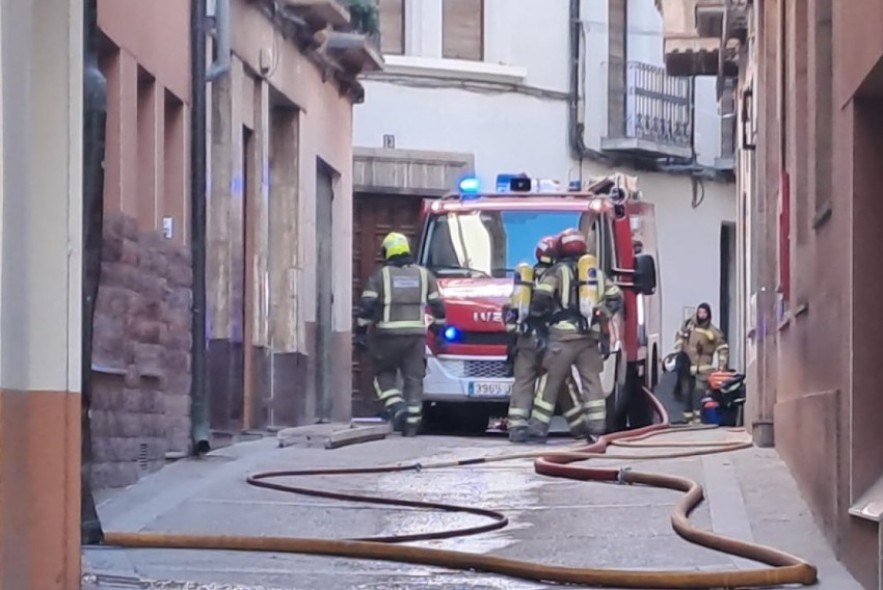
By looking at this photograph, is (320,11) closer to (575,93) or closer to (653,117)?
(575,93)

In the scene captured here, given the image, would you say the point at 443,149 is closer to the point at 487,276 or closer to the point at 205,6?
the point at 487,276

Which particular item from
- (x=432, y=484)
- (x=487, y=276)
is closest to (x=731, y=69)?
(x=487, y=276)

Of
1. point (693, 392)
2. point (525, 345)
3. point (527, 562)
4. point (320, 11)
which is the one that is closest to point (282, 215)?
point (320, 11)

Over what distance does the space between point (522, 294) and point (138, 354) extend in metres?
4.71

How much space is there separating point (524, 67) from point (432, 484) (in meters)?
17.1

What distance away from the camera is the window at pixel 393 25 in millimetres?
27625

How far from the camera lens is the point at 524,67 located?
1101 inches

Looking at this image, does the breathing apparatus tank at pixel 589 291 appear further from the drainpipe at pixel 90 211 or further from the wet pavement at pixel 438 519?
the drainpipe at pixel 90 211

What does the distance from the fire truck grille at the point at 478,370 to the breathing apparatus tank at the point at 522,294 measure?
1.67 m

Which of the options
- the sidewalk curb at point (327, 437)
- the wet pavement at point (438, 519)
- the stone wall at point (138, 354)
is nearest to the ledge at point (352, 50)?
the sidewalk curb at point (327, 437)

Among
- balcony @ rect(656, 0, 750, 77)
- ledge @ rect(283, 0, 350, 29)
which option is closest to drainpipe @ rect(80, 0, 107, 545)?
ledge @ rect(283, 0, 350, 29)

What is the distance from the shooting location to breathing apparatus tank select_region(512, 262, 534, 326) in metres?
15.7

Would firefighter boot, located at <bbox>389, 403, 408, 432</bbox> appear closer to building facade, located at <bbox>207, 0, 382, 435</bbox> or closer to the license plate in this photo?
the license plate

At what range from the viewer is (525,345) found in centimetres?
1580
